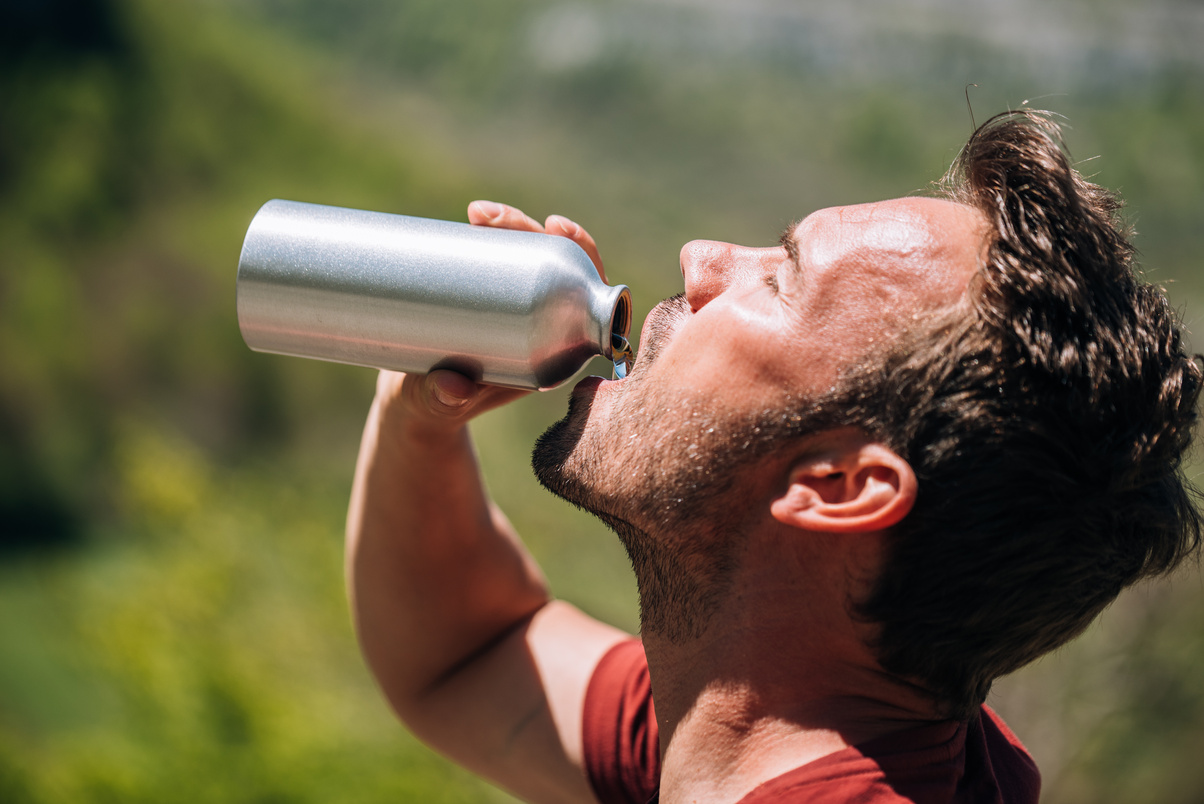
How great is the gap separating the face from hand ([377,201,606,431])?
0.18 meters

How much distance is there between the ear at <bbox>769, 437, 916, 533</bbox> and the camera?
138 centimetres

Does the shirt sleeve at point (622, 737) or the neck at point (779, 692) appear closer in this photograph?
the neck at point (779, 692)

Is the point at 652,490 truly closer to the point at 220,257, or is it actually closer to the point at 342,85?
the point at 220,257

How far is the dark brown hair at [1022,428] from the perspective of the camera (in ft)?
4.57

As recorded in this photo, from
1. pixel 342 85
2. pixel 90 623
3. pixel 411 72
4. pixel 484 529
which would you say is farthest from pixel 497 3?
pixel 484 529

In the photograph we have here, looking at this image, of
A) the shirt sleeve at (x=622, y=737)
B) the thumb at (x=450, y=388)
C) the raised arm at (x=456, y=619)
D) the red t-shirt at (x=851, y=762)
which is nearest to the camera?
the red t-shirt at (x=851, y=762)

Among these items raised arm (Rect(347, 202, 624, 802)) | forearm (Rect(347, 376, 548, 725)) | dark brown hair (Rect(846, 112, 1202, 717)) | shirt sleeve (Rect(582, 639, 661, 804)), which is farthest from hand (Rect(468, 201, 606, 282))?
shirt sleeve (Rect(582, 639, 661, 804))

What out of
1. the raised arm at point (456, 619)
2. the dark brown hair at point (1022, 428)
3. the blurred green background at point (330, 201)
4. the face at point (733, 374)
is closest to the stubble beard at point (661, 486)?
the face at point (733, 374)

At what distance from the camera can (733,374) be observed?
1462 mm

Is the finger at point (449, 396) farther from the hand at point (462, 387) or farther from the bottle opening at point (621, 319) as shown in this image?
the bottle opening at point (621, 319)

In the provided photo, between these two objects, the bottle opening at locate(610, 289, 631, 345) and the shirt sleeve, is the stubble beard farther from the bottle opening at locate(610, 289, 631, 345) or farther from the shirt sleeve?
the shirt sleeve

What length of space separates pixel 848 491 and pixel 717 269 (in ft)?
1.42

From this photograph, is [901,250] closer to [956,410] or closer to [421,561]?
[956,410]

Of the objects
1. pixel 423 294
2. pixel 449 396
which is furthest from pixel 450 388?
pixel 423 294
